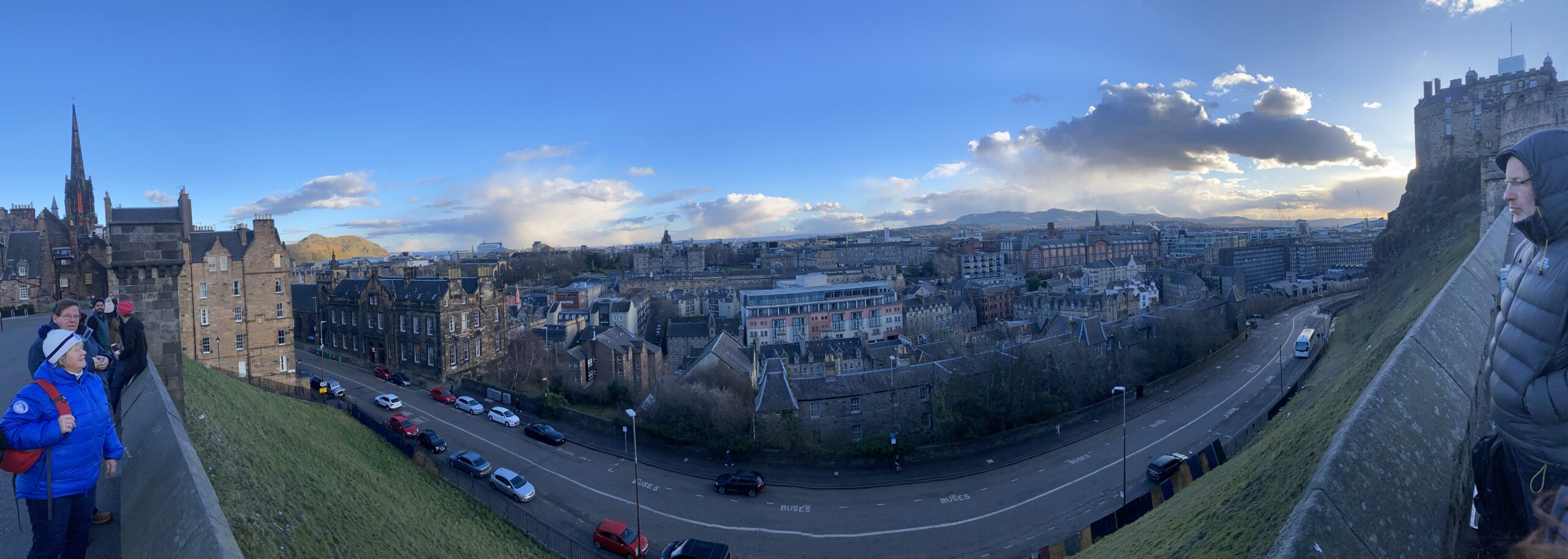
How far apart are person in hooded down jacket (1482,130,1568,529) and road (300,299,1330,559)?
1084cm

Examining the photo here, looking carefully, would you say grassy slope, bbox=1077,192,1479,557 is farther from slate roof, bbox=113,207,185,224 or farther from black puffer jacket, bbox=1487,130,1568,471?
slate roof, bbox=113,207,185,224

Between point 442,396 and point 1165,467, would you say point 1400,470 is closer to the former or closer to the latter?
point 1165,467

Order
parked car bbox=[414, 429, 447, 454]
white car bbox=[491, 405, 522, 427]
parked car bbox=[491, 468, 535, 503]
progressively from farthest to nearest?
white car bbox=[491, 405, 522, 427] → parked car bbox=[414, 429, 447, 454] → parked car bbox=[491, 468, 535, 503]

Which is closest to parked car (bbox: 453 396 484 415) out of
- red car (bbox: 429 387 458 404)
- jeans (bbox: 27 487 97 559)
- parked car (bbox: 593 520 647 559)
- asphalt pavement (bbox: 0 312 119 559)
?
red car (bbox: 429 387 458 404)

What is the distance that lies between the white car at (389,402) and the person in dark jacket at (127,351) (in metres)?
15.4

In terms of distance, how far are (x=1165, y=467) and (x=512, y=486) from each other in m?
15.4

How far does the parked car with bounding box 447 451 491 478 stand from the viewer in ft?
49.1

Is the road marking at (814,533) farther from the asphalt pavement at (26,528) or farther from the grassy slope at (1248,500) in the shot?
the asphalt pavement at (26,528)

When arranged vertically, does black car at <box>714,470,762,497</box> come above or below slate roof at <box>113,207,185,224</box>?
below

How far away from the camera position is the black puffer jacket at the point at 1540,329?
2359mm

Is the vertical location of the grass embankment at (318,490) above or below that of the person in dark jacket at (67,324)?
below

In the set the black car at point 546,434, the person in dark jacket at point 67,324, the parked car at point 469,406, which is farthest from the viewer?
the parked car at point 469,406

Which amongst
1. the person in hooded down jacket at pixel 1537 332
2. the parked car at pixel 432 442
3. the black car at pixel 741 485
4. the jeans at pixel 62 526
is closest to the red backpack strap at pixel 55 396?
the jeans at pixel 62 526

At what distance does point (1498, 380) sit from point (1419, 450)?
1.49ft
